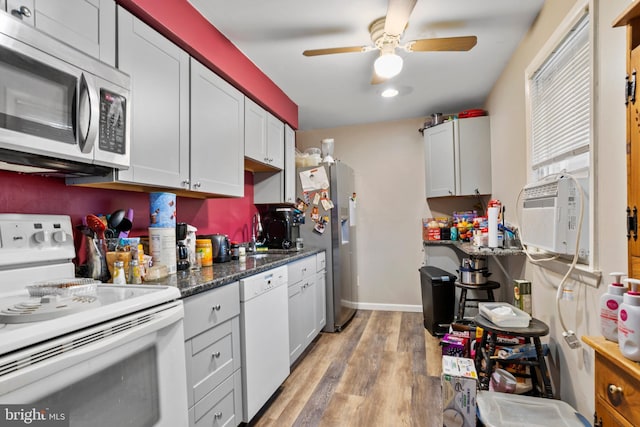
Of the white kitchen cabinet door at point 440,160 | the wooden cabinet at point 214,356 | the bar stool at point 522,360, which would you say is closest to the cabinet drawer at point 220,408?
the wooden cabinet at point 214,356


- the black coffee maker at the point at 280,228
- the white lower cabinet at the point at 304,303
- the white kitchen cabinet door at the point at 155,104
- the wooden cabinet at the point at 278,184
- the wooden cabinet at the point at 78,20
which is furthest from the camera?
the wooden cabinet at the point at 278,184

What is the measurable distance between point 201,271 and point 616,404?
174 cm

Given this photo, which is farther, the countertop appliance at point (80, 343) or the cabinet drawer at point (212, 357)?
the cabinet drawer at point (212, 357)

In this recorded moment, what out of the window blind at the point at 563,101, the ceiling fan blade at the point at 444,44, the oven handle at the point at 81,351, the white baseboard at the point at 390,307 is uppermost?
the ceiling fan blade at the point at 444,44

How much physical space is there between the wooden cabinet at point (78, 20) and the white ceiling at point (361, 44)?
0.62 meters

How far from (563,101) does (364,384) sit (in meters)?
2.20

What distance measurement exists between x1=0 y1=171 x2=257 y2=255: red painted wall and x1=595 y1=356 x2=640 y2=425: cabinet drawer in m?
2.05

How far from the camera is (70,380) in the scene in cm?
80

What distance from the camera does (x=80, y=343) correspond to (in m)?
0.82

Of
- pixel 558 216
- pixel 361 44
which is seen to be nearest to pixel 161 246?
pixel 361 44

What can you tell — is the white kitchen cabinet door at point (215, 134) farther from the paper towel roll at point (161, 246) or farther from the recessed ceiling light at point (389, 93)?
the recessed ceiling light at point (389, 93)

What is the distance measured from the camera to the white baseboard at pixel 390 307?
13.1ft

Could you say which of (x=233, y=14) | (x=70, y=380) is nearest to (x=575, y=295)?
(x=70, y=380)

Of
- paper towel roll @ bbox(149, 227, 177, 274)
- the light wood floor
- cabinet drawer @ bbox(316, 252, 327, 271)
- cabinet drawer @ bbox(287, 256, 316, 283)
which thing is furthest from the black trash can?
paper towel roll @ bbox(149, 227, 177, 274)
